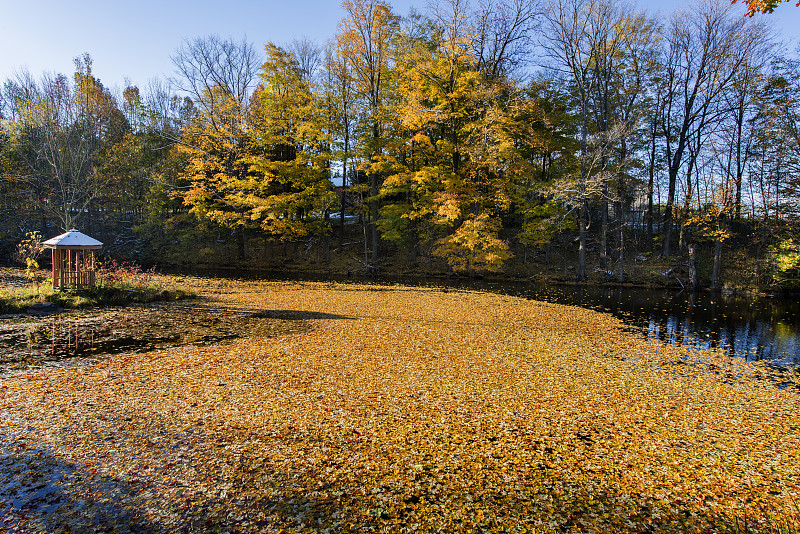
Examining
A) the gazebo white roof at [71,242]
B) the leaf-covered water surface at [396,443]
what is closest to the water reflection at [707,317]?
the leaf-covered water surface at [396,443]

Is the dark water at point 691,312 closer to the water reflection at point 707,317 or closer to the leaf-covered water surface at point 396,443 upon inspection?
the water reflection at point 707,317

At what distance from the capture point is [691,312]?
1349 centimetres

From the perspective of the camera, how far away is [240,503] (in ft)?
10.7

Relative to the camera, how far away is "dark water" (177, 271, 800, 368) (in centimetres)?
941

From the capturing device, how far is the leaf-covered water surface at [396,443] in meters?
3.22

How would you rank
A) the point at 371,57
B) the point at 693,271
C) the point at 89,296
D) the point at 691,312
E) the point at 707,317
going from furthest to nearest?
1. the point at 371,57
2. the point at 693,271
3. the point at 691,312
4. the point at 707,317
5. the point at 89,296

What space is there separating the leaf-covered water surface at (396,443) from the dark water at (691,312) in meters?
2.14

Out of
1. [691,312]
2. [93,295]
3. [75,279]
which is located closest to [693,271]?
[691,312]

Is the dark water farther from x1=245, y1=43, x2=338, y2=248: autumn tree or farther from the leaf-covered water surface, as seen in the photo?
x1=245, y1=43, x2=338, y2=248: autumn tree

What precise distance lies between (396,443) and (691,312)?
13.5 meters

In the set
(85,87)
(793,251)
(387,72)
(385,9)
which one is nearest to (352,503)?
(793,251)

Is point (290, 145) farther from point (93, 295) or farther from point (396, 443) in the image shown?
point (396, 443)

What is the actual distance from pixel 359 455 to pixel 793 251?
21.1 m

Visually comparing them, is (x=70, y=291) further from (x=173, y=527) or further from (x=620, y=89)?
(x=620, y=89)
